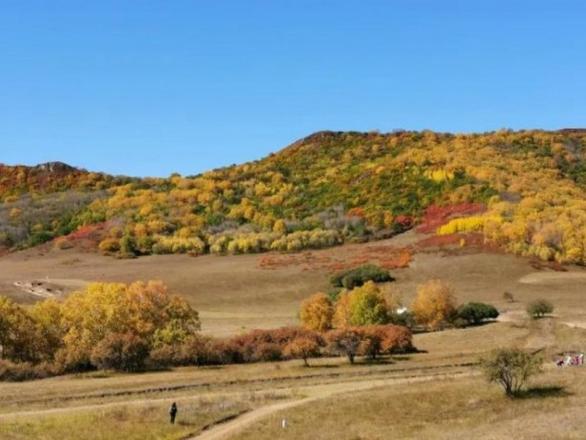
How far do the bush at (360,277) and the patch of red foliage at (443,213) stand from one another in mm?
34411

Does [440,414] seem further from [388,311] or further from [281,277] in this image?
[281,277]

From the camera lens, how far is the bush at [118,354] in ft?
228

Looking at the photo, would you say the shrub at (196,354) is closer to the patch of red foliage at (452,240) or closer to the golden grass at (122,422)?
the golden grass at (122,422)

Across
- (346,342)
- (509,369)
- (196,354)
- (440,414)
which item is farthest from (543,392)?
(196,354)

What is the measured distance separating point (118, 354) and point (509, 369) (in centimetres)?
3374

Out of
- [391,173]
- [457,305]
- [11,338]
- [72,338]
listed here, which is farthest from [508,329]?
[391,173]

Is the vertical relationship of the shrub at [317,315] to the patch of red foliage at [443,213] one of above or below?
below

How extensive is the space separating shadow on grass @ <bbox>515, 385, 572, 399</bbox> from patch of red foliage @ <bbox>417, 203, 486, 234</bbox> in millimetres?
101737

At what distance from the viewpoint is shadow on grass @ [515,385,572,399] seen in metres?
49.8

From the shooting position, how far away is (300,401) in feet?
167

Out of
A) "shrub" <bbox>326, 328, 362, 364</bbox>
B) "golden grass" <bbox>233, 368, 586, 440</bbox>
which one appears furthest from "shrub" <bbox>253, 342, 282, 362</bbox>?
"golden grass" <bbox>233, 368, 586, 440</bbox>

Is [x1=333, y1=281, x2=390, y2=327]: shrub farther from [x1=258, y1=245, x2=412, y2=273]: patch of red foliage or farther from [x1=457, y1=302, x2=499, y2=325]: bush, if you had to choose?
[x1=258, y1=245, x2=412, y2=273]: patch of red foliage

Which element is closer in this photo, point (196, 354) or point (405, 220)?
point (196, 354)

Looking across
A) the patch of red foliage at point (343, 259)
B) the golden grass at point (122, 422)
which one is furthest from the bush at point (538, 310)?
the golden grass at point (122, 422)
